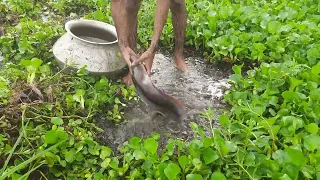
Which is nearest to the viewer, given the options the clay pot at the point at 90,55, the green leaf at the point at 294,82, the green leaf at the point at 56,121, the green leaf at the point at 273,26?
the green leaf at the point at 56,121

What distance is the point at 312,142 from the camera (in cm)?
264

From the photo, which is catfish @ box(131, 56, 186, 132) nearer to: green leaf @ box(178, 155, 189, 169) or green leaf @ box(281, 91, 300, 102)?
green leaf @ box(178, 155, 189, 169)

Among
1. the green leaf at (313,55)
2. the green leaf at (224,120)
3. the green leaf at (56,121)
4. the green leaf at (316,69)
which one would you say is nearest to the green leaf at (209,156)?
the green leaf at (224,120)

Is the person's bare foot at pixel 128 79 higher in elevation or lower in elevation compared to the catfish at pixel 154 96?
lower

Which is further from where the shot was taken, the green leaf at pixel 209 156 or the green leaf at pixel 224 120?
the green leaf at pixel 224 120

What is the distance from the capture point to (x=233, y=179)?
8.50ft

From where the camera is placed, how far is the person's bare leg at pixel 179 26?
382 cm

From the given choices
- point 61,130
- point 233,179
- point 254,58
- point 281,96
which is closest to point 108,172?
point 61,130

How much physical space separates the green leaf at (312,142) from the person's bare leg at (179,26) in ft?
5.80

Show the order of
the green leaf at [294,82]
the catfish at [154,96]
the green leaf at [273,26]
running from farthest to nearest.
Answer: the green leaf at [273,26], the green leaf at [294,82], the catfish at [154,96]

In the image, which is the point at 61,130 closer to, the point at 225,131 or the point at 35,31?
the point at 225,131

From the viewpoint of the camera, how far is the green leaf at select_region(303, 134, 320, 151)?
8.64 ft

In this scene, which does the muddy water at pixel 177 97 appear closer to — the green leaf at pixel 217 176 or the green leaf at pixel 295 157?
the green leaf at pixel 217 176

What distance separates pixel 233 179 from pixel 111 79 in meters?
1.72
